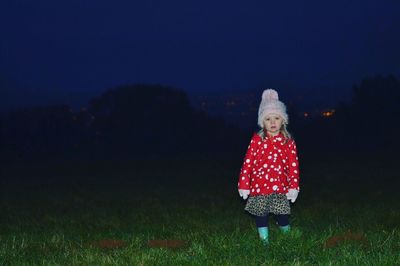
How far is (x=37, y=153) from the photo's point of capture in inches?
3051

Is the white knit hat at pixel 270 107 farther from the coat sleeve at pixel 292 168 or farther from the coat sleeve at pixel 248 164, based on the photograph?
the coat sleeve at pixel 292 168

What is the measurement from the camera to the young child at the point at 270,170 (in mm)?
9211

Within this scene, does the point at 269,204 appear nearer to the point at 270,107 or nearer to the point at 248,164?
the point at 248,164

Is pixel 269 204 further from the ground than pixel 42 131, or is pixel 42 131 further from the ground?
pixel 269 204

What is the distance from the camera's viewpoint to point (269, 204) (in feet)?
30.5

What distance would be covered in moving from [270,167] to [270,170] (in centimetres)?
4

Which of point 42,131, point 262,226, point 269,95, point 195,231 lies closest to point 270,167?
point 262,226

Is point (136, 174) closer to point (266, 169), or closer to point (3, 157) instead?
point (266, 169)

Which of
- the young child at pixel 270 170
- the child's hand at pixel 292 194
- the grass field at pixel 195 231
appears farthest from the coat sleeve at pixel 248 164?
the grass field at pixel 195 231

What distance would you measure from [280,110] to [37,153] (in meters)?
70.8

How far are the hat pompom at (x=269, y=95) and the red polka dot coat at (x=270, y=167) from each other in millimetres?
530

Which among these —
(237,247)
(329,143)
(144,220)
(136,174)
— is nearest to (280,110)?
(237,247)

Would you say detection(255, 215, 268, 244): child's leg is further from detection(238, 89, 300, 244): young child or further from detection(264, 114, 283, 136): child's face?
detection(264, 114, 283, 136): child's face

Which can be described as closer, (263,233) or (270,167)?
(263,233)
